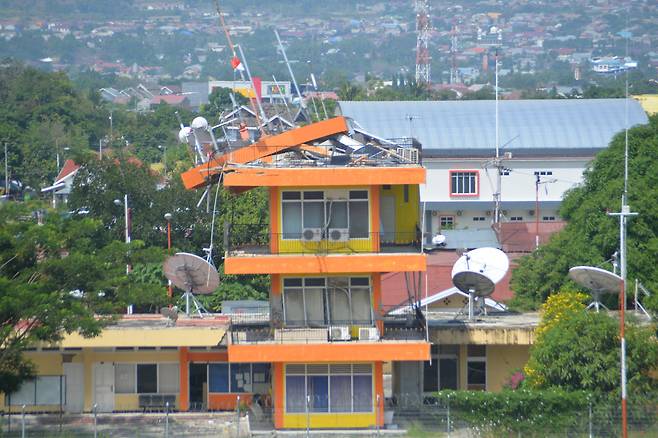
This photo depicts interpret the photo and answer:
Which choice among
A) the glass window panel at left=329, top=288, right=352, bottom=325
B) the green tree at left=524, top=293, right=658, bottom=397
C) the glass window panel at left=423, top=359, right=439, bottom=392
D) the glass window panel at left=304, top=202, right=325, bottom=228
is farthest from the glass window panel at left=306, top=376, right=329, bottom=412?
the green tree at left=524, top=293, right=658, bottom=397

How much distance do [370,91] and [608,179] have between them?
125m

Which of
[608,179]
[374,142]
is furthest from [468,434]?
[608,179]

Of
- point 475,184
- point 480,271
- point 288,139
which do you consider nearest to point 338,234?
point 288,139

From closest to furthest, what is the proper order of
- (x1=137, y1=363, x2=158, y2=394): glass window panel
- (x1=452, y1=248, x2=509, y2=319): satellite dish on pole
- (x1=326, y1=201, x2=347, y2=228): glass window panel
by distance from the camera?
(x1=326, y1=201, x2=347, y2=228): glass window panel < (x1=137, y1=363, x2=158, y2=394): glass window panel < (x1=452, y1=248, x2=509, y2=319): satellite dish on pole

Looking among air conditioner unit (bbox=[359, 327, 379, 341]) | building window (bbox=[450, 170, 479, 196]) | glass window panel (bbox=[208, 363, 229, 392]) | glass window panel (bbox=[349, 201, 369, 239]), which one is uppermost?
building window (bbox=[450, 170, 479, 196])

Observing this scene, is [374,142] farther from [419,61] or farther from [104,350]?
[419,61]

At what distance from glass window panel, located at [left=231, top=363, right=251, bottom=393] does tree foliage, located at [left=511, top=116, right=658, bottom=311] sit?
348 inches

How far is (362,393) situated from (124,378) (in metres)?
5.82

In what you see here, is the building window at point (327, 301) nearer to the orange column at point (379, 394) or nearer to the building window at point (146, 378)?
the orange column at point (379, 394)

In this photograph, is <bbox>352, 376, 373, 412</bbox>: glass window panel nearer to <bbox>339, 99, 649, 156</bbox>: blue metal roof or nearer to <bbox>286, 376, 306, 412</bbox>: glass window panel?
<bbox>286, 376, 306, 412</bbox>: glass window panel

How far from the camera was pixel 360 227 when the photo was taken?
34562 mm

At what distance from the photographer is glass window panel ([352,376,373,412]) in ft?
112

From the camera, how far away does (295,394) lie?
113 ft

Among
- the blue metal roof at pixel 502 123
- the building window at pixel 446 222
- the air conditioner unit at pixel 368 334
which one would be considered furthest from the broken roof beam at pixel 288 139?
the building window at pixel 446 222
